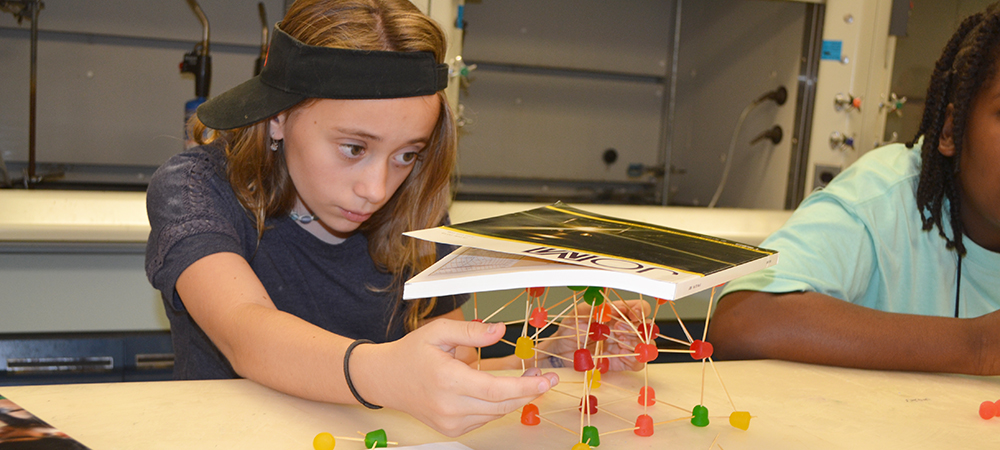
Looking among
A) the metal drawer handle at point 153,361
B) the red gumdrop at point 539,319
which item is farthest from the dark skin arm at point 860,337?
the metal drawer handle at point 153,361

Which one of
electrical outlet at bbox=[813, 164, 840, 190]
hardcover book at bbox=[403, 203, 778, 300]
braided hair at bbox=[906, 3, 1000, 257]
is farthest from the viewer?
electrical outlet at bbox=[813, 164, 840, 190]

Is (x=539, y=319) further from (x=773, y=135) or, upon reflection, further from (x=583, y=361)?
(x=773, y=135)

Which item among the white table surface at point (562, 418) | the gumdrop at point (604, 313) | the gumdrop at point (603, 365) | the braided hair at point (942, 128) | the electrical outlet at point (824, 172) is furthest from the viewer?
the electrical outlet at point (824, 172)

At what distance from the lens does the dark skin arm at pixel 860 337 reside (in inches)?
32.7

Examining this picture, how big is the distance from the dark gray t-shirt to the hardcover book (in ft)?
1.09

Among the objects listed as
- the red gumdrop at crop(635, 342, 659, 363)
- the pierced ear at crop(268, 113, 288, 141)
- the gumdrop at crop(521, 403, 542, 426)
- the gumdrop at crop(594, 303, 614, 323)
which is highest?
the pierced ear at crop(268, 113, 288, 141)

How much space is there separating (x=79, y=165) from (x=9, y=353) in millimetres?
637

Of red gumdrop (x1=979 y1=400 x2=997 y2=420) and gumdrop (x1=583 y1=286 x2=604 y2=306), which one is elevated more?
gumdrop (x1=583 y1=286 x2=604 y2=306)

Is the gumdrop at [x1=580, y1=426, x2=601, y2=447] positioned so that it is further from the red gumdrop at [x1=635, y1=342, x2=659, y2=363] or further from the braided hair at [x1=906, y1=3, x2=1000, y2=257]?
the braided hair at [x1=906, y1=3, x2=1000, y2=257]

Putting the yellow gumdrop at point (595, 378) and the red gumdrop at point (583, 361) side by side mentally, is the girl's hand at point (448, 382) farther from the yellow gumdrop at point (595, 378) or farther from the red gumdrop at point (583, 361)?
the yellow gumdrop at point (595, 378)

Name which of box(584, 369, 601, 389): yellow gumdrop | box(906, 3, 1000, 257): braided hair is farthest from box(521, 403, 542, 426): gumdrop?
box(906, 3, 1000, 257): braided hair

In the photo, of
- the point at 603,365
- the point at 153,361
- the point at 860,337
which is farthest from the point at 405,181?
the point at 153,361

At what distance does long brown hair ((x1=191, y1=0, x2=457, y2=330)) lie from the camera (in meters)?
0.81

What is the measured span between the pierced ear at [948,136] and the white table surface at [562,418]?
0.39m
